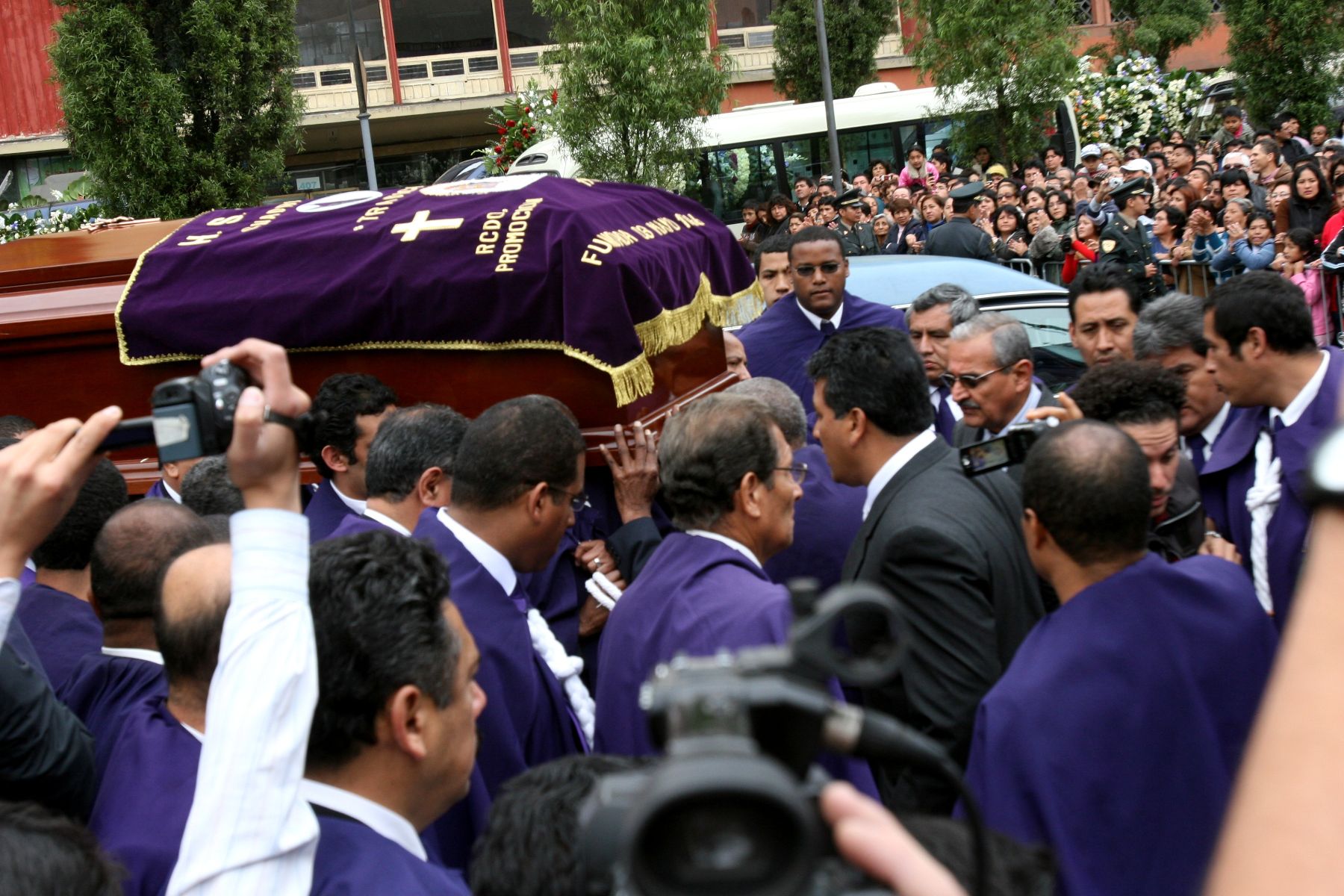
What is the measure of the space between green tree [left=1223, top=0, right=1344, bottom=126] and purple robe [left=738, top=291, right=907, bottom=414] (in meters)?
10.9

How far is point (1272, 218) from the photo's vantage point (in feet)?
30.6

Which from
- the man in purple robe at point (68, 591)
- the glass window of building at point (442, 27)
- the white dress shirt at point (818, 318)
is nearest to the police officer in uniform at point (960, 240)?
the white dress shirt at point (818, 318)

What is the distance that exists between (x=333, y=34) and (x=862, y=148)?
13.1 meters

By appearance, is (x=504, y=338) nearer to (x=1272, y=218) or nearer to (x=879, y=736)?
(x=879, y=736)

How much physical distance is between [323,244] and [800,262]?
86.1 inches

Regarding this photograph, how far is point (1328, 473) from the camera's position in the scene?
2.05 feet

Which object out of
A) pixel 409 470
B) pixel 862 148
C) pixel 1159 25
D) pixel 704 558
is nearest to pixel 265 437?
pixel 704 558

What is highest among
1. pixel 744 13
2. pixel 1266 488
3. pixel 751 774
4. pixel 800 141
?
pixel 744 13

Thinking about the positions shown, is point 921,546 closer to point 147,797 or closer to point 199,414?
point 147,797

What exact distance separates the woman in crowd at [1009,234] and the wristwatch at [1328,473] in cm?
1065

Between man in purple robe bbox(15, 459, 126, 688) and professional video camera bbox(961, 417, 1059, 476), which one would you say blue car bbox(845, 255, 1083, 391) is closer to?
professional video camera bbox(961, 417, 1059, 476)

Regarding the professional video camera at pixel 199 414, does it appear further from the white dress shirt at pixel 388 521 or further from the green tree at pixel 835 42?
the green tree at pixel 835 42

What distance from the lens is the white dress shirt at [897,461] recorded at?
314 cm

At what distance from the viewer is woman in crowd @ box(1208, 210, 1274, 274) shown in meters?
8.44
